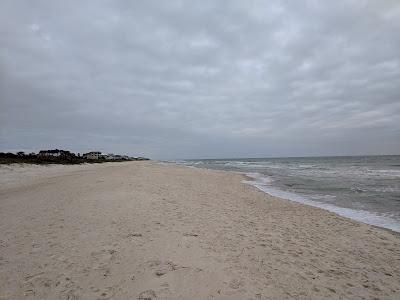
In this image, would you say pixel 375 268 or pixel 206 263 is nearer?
pixel 206 263

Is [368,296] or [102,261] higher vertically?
[102,261]

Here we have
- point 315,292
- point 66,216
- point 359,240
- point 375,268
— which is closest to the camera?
point 315,292

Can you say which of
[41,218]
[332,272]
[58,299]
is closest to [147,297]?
[58,299]

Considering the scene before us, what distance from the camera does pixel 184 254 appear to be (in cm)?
575

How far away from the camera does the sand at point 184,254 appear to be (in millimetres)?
4645

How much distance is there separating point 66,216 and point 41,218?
2.52ft

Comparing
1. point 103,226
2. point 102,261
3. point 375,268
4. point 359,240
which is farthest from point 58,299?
point 359,240

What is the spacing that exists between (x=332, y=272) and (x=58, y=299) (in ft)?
15.7

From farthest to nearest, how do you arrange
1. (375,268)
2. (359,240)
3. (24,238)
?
(359,240) < (24,238) < (375,268)

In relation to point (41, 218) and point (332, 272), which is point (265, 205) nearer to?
point (332, 272)

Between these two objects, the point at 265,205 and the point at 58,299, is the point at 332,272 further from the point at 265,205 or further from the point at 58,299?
the point at 265,205

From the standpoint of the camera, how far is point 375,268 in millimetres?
5926

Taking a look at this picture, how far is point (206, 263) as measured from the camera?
5.39 meters

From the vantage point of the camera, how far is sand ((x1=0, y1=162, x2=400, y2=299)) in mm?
4645
